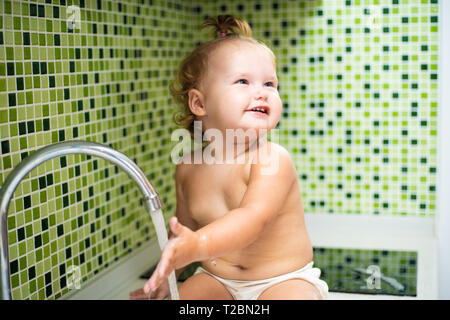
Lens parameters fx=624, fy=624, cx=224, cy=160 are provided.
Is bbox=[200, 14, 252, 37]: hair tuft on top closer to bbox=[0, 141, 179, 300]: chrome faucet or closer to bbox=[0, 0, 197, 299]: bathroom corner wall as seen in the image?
bbox=[0, 0, 197, 299]: bathroom corner wall

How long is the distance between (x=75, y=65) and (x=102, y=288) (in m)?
0.45

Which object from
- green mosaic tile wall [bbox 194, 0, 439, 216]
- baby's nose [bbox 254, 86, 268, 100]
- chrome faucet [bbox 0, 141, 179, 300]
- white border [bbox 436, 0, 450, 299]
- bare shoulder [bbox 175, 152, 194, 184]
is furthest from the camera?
green mosaic tile wall [bbox 194, 0, 439, 216]

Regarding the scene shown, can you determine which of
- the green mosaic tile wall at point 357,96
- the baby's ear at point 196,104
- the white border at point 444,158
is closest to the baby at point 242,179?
the baby's ear at point 196,104

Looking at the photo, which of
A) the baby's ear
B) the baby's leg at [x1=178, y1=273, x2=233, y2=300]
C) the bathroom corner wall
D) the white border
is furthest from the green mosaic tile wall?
the baby's leg at [x1=178, y1=273, x2=233, y2=300]

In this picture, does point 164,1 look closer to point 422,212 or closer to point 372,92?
point 372,92

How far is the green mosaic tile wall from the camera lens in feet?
5.27

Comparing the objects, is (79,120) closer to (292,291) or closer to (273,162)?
(273,162)

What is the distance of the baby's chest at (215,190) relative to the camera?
1008 mm

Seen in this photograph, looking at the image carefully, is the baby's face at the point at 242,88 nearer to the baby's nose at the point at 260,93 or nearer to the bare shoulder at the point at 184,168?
the baby's nose at the point at 260,93

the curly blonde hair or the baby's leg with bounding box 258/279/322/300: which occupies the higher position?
the curly blonde hair

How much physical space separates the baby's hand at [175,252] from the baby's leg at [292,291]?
24 centimetres

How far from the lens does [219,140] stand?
103 cm

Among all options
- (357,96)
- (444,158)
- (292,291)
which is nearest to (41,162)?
(292,291)

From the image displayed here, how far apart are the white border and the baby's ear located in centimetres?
63
